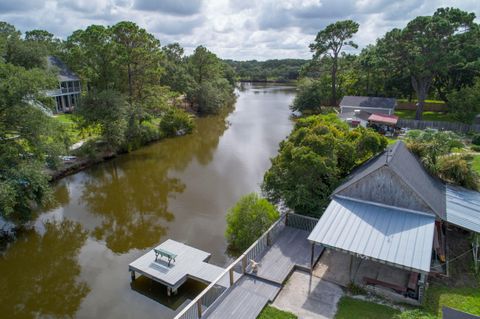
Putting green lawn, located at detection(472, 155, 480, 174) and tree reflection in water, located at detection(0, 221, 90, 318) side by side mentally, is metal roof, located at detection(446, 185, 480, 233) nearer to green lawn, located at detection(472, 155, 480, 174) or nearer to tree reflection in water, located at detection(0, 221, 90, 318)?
green lawn, located at detection(472, 155, 480, 174)

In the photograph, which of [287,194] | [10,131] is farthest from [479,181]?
[10,131]

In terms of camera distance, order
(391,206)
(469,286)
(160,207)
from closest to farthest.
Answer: (469,286) → (391,206) → (160,207)

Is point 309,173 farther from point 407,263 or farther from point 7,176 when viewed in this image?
point 7,176

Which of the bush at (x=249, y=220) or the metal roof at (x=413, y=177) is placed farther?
the bush at (x=249, y=220)

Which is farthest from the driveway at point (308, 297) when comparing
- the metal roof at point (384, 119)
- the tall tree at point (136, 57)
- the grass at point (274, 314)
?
the tall tree at point (136, 57)

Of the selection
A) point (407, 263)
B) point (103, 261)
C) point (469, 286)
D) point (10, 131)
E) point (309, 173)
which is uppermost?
point (10, 131)

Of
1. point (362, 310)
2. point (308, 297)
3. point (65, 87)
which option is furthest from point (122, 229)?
point (65, 87)

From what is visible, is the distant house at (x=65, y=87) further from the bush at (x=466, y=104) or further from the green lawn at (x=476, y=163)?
the bush at (x=466, y=104)
